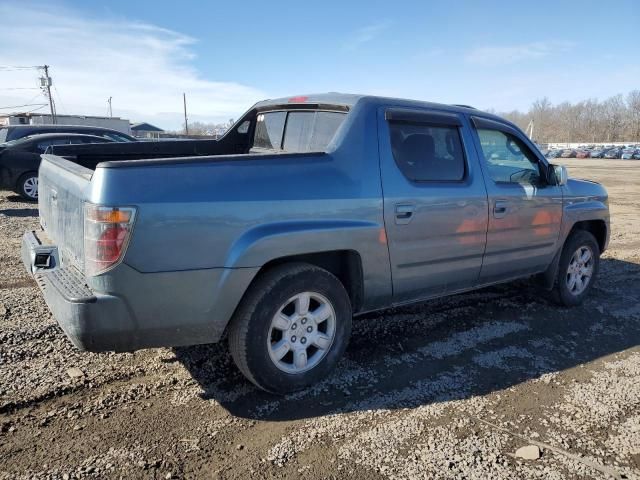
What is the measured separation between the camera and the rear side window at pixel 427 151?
12.0ft

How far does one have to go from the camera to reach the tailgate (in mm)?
2826

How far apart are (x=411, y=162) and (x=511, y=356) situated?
175 centimetres

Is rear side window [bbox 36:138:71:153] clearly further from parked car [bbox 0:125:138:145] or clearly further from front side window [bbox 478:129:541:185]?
front side window [bbox 478:129:541:185]

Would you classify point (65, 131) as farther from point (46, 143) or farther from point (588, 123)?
point (588, 123)

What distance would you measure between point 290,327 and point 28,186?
32.3 ft

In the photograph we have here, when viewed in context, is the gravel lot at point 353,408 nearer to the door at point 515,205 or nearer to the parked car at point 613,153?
the door at point 515,205

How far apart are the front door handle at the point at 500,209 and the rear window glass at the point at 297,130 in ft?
5.07

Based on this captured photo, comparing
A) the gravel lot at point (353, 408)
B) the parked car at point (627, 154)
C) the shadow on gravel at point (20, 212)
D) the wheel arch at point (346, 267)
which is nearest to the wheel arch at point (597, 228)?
the gravel lot at point (353, 408)

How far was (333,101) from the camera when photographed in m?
3.81

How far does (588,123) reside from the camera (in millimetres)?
131250

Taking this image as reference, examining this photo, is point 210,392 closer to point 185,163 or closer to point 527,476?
point 185,163

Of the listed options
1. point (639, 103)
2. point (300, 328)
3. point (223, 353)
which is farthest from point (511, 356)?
point (639, 103)

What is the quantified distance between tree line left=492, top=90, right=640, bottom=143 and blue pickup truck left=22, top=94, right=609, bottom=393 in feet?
399

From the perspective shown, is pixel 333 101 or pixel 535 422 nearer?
pixel 535 422
